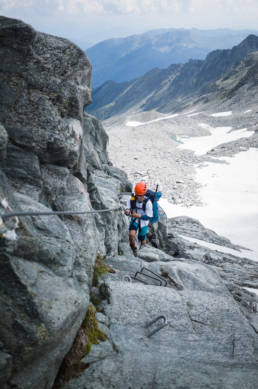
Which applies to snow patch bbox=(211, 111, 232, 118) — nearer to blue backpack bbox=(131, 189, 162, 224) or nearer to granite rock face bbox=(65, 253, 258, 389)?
blue backpack bbox=(131, 189, 162, 224)

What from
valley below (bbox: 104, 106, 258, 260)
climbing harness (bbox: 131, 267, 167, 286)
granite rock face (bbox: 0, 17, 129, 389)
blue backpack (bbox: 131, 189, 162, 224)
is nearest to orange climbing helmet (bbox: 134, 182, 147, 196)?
blue backpack (bbox: 131, 189, 162, 224)

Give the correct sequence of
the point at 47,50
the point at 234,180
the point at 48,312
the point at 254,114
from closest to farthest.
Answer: the point at 48,312 → the point at 47,50 → the point at 234,180 → the point at 254,114

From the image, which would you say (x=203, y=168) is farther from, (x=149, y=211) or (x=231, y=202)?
(x=149, y=211)

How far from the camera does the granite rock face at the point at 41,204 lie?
4.54m

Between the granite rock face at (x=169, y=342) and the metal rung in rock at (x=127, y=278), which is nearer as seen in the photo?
the granite rock face at (x=169, y=342)

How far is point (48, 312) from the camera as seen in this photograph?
477 cm

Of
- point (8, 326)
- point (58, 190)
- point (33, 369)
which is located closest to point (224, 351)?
point (33, 369)

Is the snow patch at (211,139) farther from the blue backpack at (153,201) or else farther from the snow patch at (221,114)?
the blue backpack at (153,201)

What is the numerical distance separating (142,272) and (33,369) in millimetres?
5674

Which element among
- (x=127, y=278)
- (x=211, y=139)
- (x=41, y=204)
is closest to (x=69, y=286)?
(x=41, y=204)

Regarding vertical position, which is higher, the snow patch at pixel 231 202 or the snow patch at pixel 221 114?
the snow patch at pixel 221 114

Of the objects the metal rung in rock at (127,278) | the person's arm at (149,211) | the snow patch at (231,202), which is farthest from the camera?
the snow patch at (231,202)

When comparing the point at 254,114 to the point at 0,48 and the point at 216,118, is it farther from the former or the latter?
the point at 0,48

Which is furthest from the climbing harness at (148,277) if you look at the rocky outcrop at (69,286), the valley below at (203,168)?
the valley below at (203,168)
